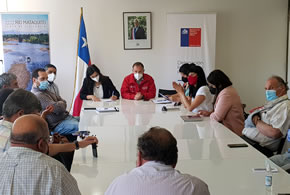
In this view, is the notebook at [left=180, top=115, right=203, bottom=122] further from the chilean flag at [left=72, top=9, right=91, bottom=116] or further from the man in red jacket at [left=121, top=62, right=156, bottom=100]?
the chilean flag at [left=72, top=9, right=91, bottom=116]

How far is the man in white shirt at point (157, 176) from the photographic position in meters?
1.27

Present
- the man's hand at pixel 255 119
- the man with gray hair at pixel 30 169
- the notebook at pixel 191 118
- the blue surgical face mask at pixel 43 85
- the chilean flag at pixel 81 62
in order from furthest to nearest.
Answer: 1. the chilean flag at pixel 81 62
2. the blue surgical face mask at pixel 43 85
3. the notebook at pixel 191 118
4. the man's hand at pixel 255 119
5. the man with gray hair at pixel 30 169

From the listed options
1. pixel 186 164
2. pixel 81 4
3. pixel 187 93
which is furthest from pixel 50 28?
pixel 186 164

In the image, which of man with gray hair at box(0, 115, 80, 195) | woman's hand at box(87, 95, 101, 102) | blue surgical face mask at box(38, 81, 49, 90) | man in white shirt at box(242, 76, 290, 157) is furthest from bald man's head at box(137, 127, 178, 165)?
woman's hand at box(87, 95, 101, 102)

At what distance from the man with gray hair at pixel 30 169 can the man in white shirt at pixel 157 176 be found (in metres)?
0.23

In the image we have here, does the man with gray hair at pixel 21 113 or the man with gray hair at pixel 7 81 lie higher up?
the man with gray hair at pixel 7 81

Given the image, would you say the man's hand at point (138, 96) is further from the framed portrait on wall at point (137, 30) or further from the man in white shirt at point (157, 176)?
the man in white shirt at point (157, 176)

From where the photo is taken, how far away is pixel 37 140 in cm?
147

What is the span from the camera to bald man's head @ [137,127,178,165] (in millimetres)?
1364

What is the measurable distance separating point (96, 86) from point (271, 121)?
286cm

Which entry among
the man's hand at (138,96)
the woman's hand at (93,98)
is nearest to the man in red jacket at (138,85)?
the man's hand at (138,96)

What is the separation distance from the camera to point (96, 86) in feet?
16.6

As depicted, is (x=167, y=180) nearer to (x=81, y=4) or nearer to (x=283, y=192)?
(x=283, y=192)

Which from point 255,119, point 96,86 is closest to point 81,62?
point 96,86
